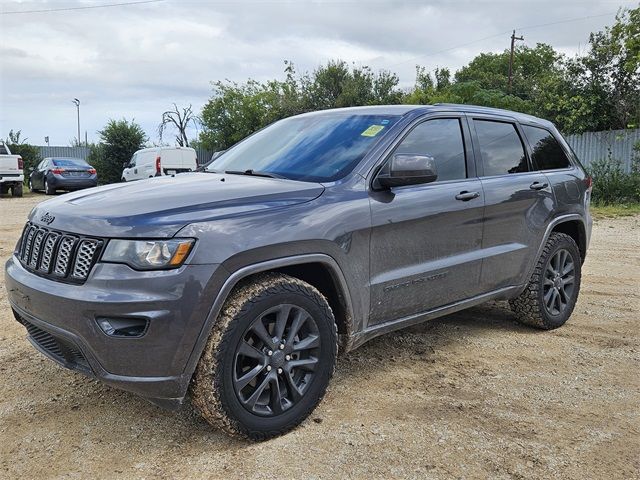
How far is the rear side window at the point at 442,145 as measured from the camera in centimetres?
373

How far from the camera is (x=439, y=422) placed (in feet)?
10.4

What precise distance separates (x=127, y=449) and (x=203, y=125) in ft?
126

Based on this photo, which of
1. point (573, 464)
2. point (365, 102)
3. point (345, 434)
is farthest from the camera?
point (365, 102)

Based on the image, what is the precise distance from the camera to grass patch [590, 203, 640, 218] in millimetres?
13711

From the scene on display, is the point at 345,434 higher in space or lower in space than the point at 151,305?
lower

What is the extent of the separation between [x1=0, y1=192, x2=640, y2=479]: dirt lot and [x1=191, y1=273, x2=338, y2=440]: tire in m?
0.16

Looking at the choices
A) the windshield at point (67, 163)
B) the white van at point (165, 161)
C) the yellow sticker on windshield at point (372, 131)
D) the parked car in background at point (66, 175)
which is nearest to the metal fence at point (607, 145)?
the white van at point (165, 161)

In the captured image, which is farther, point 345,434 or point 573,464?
point 345,434

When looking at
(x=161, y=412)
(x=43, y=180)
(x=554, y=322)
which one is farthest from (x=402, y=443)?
(x=43, y=180)

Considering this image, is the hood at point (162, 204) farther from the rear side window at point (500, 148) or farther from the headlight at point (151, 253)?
the rear side window at point (500, 148)

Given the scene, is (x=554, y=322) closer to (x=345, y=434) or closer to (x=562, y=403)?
(x=562, y=403)

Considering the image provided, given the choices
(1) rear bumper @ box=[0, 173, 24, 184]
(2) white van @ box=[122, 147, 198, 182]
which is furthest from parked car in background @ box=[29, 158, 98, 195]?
(2) white van @ box=[122, 147, 198, 182]

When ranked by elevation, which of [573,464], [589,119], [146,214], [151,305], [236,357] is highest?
[589,119]

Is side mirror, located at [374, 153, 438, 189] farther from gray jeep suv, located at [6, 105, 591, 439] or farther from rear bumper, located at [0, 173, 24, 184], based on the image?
rear bumper, located at [0, 173, 24, 184]
